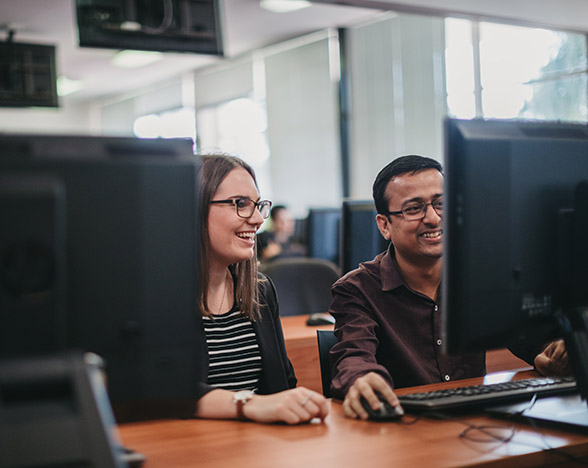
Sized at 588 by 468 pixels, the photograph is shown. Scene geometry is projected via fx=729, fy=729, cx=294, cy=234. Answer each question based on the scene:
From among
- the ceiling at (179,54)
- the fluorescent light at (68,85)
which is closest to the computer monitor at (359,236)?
the ceiling at (179,54)

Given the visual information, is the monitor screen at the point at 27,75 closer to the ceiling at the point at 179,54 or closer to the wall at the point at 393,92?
the ceiling at the point at 179,54

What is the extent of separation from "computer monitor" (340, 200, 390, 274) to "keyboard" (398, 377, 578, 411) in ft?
3.71

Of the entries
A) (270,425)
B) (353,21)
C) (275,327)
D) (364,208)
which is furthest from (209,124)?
(270,425)

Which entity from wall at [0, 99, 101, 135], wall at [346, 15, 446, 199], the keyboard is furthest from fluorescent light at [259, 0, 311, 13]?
wall at [0, 99, 101, 135]

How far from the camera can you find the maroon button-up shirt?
5.94ft

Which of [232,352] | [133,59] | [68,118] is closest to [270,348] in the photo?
[232,352]

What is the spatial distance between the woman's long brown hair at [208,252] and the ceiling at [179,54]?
11.9 ft

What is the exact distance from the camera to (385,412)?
134cm

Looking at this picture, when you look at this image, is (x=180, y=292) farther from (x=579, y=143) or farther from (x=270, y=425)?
(x=579, y=143)

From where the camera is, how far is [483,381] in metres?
1.70

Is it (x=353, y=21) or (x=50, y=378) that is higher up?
(x=353, y=21)

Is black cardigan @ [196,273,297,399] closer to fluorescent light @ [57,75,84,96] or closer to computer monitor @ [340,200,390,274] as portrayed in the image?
computer monitor @ [340,200,390,274]

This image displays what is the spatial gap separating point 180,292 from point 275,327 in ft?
3.39

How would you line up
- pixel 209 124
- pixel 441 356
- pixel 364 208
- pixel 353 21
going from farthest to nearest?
pixel 209 124 < pixel 353 21 < pixel 364 208 < pixel 441 356
